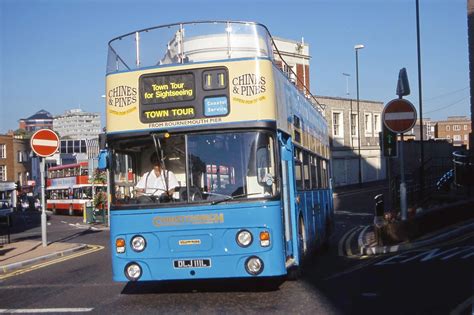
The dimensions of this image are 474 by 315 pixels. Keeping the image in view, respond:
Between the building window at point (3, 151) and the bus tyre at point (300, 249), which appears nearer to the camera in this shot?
the bus tyre at point (300, 249)

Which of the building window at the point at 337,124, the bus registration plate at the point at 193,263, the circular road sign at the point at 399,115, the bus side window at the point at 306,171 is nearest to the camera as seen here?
the bus registration plate at the point at 193,263

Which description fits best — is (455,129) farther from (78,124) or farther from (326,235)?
(326,235)

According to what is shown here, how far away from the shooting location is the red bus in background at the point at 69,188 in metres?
45.2

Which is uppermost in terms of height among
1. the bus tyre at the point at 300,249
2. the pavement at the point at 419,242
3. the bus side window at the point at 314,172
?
the bus side window at the point at 314,172

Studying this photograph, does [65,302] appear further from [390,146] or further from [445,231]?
[445,231]

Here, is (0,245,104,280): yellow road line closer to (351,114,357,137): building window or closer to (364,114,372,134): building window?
(351,114,357,137): building window

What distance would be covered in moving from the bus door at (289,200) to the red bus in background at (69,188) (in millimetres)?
33177

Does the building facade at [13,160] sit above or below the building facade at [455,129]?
below

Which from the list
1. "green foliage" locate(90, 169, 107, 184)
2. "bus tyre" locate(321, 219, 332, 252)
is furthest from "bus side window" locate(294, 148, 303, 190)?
"green foliage" locate(90, 169, 107, 184)

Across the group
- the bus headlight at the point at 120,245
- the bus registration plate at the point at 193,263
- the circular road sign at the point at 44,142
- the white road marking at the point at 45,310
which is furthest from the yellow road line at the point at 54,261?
the bus registration plate at the point at 193,263

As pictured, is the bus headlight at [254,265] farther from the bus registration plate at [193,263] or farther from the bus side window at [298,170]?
the bus side window at [298,170]

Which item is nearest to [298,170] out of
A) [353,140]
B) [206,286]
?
[206,286]

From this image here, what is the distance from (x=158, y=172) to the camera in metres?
8.54

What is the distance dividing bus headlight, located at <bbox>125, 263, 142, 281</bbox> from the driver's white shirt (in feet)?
3.36
